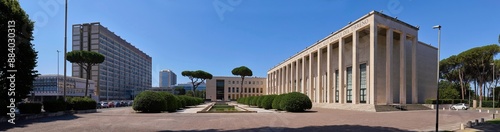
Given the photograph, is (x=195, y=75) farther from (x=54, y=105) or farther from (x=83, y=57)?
(x=54, y=105)

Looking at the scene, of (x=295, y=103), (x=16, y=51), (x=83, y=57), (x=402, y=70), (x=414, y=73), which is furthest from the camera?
(x=83, y=57)

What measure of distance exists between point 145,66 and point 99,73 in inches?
2016

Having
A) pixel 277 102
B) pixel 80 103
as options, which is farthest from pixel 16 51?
pixel 277 102

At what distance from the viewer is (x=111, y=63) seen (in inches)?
4417

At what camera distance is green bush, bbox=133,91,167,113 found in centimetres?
2662

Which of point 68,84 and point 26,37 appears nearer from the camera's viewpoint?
point 26,37

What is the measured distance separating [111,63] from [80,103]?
93131mm

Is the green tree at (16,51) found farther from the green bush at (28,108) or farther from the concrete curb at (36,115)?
the concrete curb at (36,115)

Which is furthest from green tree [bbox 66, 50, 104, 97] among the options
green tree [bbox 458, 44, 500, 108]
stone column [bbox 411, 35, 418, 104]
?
green tree [bbox 458, 44, 500, 108]

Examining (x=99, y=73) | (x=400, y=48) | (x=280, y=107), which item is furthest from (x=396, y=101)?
(x=99, y=73)

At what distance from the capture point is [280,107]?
30.5 metres

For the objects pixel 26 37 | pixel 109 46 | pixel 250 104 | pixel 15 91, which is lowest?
pixel 250 104

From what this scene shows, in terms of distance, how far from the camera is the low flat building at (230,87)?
364 ft

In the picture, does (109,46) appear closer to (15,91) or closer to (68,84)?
(68,84)
